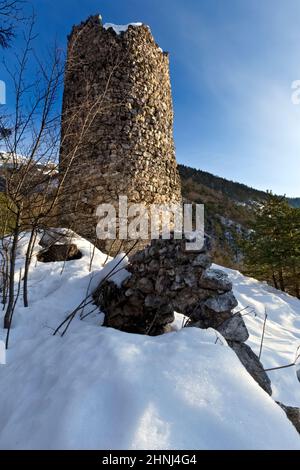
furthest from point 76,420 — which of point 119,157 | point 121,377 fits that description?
point 119,157

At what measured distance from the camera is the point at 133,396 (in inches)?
55.0

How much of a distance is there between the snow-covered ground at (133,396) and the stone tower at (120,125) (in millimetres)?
3259

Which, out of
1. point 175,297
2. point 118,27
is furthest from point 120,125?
point 175,297

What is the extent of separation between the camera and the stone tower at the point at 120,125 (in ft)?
17.8

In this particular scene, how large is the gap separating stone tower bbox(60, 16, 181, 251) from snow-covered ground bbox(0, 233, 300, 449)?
3259mm

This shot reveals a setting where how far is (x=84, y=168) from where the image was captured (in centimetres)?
550

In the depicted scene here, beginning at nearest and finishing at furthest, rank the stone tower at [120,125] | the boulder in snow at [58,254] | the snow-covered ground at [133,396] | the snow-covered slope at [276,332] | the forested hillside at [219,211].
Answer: the snow-covered ground at [133,396] → the snow-covered slope at [276,332] → the boulder in snow at [58,254] → the stone tower at [120,125] → the forested hillside at [219,211]

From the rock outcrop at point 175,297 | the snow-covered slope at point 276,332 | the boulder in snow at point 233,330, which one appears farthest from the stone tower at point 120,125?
the boulder in snow at point 233,330

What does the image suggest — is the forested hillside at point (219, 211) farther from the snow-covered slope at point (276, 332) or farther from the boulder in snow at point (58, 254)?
the boulder in snow at point (58, 254)

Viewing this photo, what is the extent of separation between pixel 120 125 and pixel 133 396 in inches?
190

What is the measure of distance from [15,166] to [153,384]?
228cm

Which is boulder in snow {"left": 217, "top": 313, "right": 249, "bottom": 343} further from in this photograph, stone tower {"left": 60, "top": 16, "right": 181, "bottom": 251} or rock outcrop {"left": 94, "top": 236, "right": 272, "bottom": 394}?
stone tower {"left": 60, "top": 16, "right": 181, "bottom": 251}

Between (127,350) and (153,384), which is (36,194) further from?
(153,384)
